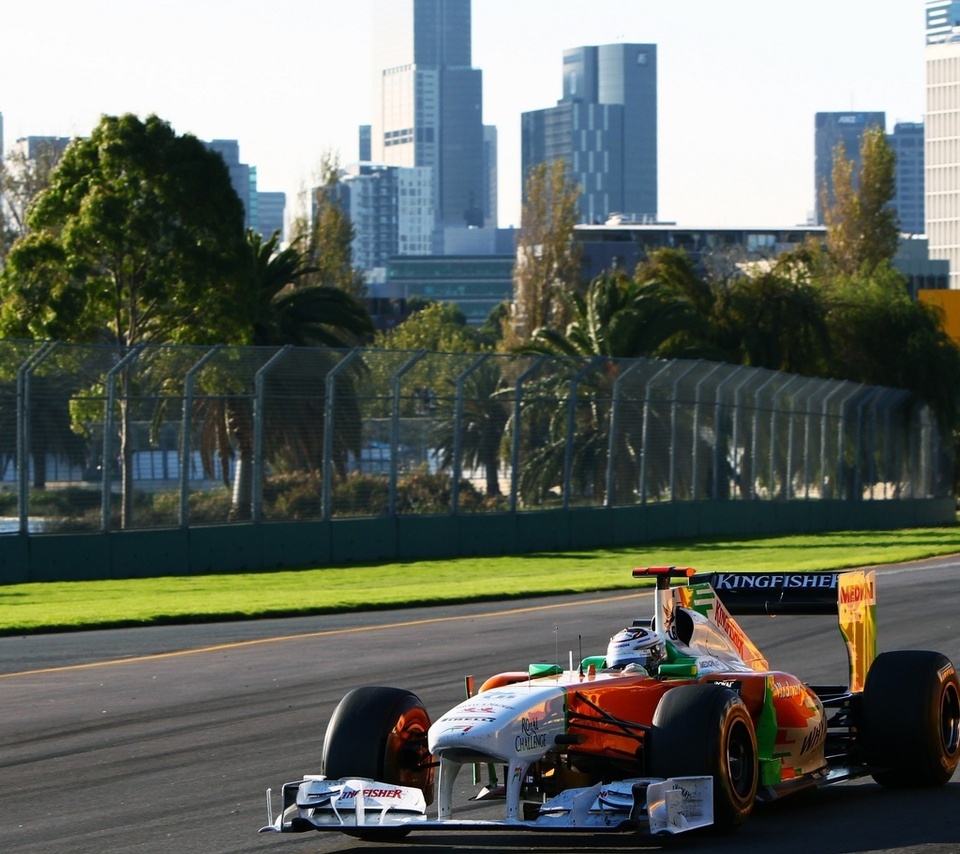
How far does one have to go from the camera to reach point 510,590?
22562 mm

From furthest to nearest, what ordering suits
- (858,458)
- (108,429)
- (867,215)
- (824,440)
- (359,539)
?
(867,215)
(858,458)
(824,440)
(359,539)
(108,429)

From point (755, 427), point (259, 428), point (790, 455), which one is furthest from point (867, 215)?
point (259, 428)

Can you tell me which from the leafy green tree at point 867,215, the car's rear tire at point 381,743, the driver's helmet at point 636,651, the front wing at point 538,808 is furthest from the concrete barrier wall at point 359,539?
the leafy green tree at point 867,215

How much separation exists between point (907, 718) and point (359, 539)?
20187mm

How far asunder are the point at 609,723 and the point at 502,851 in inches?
27.7

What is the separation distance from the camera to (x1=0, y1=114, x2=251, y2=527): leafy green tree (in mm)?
35000

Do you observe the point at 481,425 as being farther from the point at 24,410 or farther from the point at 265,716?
the point at 265,716

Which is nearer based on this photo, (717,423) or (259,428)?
(259,428)

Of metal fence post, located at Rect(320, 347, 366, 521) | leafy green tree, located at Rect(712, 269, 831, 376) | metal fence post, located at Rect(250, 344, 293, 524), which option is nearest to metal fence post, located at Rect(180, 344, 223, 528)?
metal fence post, located at Rect(250, 344, 293, 524)

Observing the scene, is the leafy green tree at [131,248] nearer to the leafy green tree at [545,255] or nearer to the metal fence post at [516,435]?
the metal fence post at [516,435]

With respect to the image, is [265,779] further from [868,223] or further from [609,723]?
[868,223]

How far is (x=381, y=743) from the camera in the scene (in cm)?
735

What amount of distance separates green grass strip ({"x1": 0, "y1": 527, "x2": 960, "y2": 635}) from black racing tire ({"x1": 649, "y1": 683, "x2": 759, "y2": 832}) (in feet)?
37.8

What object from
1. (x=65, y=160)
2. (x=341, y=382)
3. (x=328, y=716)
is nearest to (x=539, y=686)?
(x=328, y=716)
